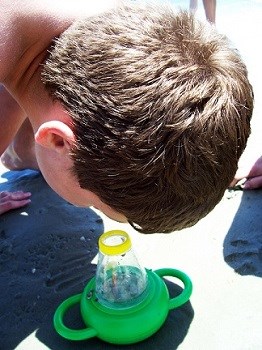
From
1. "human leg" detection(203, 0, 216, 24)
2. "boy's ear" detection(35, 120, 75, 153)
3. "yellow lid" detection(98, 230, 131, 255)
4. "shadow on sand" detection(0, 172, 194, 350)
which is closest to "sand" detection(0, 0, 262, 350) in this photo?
"shadow on sand" detection(0, 172, 194, 350)

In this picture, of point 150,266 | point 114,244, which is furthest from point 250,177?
point 114,244

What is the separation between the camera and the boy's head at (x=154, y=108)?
2.69 ft

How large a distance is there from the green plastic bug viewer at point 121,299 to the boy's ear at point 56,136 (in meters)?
0.27

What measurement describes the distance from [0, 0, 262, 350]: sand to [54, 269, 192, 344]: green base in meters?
0.03

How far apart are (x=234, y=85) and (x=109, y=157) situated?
255mm

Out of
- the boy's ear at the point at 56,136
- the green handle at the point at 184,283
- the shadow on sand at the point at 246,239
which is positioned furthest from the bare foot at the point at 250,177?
the boy's ear at the point at 56,136

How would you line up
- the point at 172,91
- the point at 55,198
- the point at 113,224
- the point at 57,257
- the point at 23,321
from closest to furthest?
→ the point at 172,91 → the point at 23,321 → the point at 57,257 → the point at 113,224 → the point at 55,198

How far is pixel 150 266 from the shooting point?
1.33 meters

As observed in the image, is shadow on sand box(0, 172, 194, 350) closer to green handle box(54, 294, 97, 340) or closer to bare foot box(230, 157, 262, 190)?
green handle box(54, 294, 97, 340)

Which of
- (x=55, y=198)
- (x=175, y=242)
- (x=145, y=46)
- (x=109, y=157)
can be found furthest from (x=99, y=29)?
(x=55, y=198)

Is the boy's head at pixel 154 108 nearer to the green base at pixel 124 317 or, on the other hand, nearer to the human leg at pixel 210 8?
the green base at pixel 124 317

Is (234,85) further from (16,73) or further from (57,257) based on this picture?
(57,257)

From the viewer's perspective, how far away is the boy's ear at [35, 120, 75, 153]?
0.89 m

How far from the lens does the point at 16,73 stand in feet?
3.57
